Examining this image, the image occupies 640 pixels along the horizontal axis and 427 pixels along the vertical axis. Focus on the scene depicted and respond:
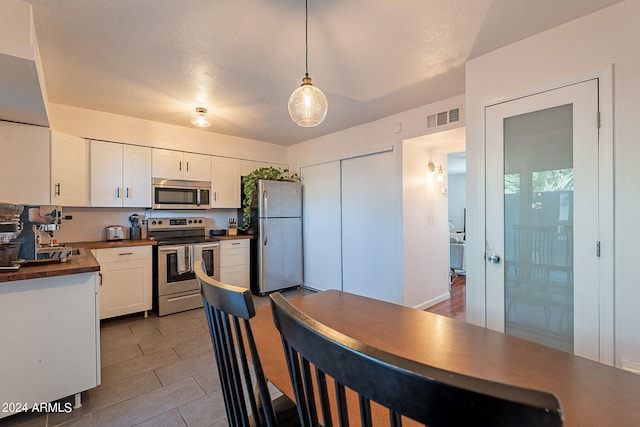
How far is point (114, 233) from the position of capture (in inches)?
136

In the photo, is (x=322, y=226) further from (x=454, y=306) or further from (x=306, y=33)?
(x=306, y=33)

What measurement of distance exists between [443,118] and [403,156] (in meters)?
0.60

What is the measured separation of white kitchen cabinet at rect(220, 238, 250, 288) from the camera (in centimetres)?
403

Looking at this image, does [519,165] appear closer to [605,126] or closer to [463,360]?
[605,126]

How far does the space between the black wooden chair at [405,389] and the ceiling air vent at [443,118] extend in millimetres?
3092

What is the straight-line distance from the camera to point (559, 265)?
6.22ft

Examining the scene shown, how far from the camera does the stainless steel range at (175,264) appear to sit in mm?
3426

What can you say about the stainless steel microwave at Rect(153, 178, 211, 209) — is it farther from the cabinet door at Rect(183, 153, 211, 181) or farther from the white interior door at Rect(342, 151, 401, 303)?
the white interior door at Rect(342, 151, 401, 303)

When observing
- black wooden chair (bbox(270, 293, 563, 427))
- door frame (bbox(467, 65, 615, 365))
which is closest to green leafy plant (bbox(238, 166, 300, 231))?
door frame (bbox(467, 65, 615, 365))

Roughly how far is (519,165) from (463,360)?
67.9 inches

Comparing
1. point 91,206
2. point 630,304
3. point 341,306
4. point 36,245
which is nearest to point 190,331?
point 36,245

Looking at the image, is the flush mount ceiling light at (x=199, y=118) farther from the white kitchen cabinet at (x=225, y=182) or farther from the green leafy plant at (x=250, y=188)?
the green leafy plant at (x=250, y=188)

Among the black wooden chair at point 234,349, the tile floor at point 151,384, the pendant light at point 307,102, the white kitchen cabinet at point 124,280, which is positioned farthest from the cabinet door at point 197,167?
the black wooden chair at point 234,349

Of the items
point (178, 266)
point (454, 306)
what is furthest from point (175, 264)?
point (454, 306)
